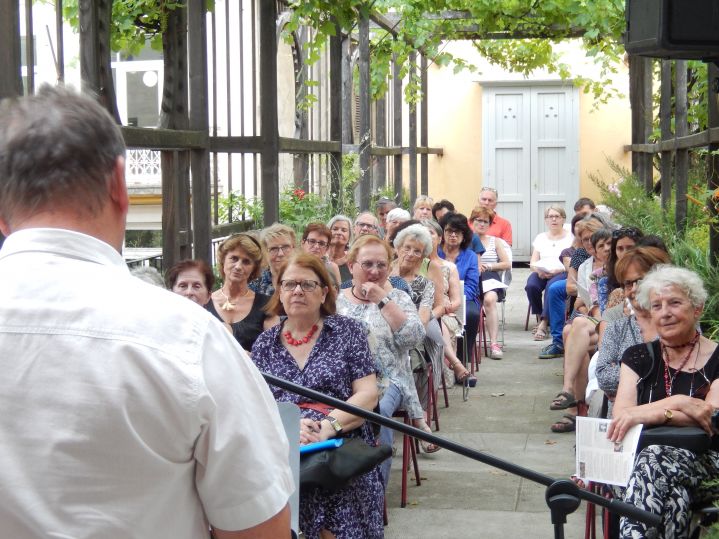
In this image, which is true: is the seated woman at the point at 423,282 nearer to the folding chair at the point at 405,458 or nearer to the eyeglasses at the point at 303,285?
the folding chair at the point at 405,458

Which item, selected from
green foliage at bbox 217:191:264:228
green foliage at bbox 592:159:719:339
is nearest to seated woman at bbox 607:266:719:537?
green foliage at bbox 592:159:719:339

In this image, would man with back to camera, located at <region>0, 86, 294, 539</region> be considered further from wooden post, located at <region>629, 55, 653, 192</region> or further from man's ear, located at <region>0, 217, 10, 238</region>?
wooden post, located at <region>629, 55, 653, 192</region>

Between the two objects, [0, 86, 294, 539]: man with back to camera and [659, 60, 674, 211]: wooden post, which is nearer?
[0, 86, 294, 539]: man with back to camera

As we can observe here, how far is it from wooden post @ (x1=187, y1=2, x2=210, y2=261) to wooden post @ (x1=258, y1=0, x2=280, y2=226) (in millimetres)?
1395

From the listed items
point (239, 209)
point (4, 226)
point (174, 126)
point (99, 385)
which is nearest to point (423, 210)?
point (239, 209)

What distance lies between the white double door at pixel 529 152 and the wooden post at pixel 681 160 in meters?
8.52

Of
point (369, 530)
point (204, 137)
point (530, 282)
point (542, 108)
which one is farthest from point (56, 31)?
point (542, 108)

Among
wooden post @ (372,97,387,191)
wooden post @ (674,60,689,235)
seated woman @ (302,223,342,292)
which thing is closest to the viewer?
seated woman @ (302,223,342,292)

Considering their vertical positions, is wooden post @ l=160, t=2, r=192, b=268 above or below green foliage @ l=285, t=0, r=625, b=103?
below

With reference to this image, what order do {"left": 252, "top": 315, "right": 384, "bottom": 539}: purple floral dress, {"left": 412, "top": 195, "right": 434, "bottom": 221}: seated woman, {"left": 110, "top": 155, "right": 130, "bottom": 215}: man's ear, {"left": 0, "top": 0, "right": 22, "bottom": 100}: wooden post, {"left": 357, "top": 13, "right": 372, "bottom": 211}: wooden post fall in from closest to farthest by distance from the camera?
{"left": 110, "top": 155, "right": 130, "bottom": 215}: man's ear < {"left": 0, "top": 0, "right": 22, "bottom": 100}: wooden post < {"left": 252, "top": 315, "right": 384, "bottom": 539}: purple floral dress < {"left": 412, "top": 195, "right": 434, "bottom": 221}: seated woman < {"left": 357, "top": 13, "right": 372, "bottom": 211}: wooden post

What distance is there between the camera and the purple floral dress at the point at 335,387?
4.27m

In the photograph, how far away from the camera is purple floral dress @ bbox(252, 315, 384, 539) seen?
4266mm

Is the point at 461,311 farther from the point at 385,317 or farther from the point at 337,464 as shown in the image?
the point at 337,464

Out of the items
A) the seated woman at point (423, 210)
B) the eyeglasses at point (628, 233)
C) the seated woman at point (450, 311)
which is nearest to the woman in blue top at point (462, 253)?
the seated woman at point (450, 311)
